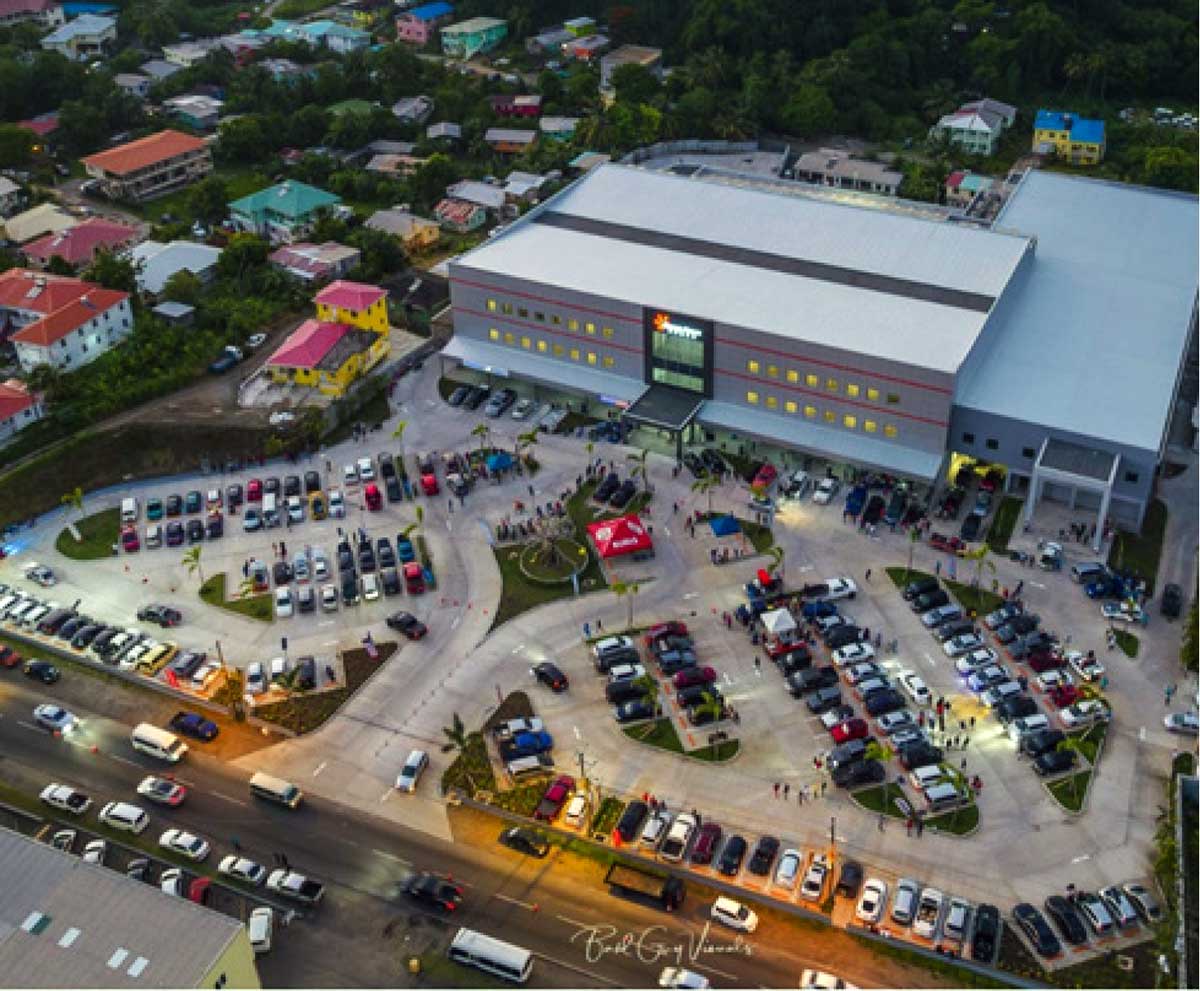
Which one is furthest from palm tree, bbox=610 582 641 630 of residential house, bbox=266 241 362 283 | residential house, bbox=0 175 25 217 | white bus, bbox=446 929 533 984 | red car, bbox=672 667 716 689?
residential house, bbox=0 175 25 217

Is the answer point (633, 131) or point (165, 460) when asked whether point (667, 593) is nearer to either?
point (165, 460)

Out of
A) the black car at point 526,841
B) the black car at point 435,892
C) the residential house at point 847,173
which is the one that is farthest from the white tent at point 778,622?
the residential house at point 847,173

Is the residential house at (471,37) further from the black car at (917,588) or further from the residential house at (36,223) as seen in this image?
the black car at (917,588)

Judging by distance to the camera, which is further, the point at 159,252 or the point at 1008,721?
the point at 159,252

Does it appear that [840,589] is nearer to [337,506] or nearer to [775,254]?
[775,254]

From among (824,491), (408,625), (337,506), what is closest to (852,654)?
(824,491)

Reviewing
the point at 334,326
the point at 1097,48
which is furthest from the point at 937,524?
the point at 1097,48
